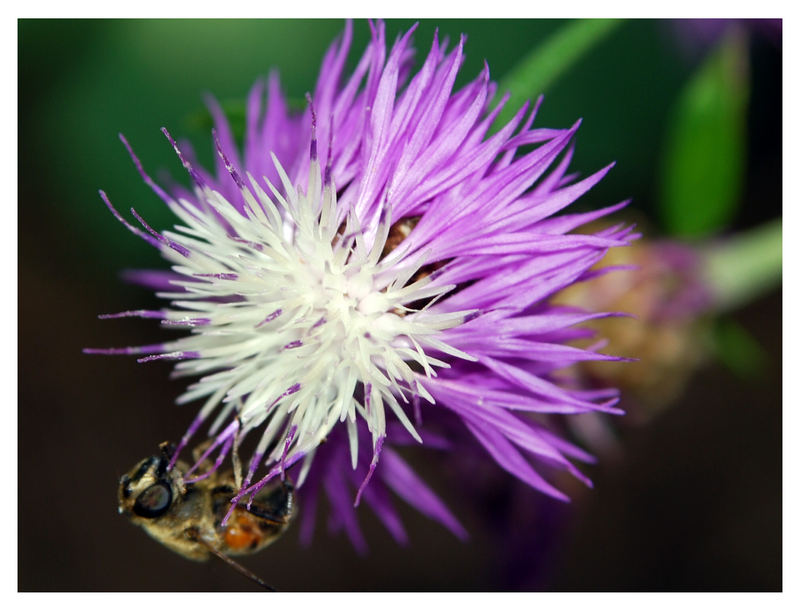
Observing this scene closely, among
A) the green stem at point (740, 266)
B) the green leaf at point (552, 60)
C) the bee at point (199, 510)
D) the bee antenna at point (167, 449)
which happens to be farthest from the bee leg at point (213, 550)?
the green stem at point (740, 266)

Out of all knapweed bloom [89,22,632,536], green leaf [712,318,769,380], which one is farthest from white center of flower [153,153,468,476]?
green leaf [712,318,769,380]

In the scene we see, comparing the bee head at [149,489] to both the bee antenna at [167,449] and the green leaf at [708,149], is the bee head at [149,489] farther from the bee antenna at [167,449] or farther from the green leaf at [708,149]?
the green leaf at [708,149]

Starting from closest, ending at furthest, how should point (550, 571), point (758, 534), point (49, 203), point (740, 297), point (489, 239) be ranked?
point (489, 239), point (740, 297), point (550, 571), point (49, 203), point (758, 534)

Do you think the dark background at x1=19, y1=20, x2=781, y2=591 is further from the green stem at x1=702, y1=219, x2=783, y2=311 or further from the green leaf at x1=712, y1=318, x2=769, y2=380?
the green stem at x1=702, y1=219, x2=783, y2=311

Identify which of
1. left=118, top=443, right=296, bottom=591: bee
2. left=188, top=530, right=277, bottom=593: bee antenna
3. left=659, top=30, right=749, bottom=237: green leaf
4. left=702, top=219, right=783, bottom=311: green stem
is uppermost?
left=659, top=30, right=749, bottom=237: green leaf

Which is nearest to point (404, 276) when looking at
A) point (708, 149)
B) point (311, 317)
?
point (311, 317)

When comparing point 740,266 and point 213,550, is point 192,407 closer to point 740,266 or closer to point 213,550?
point 213,550
